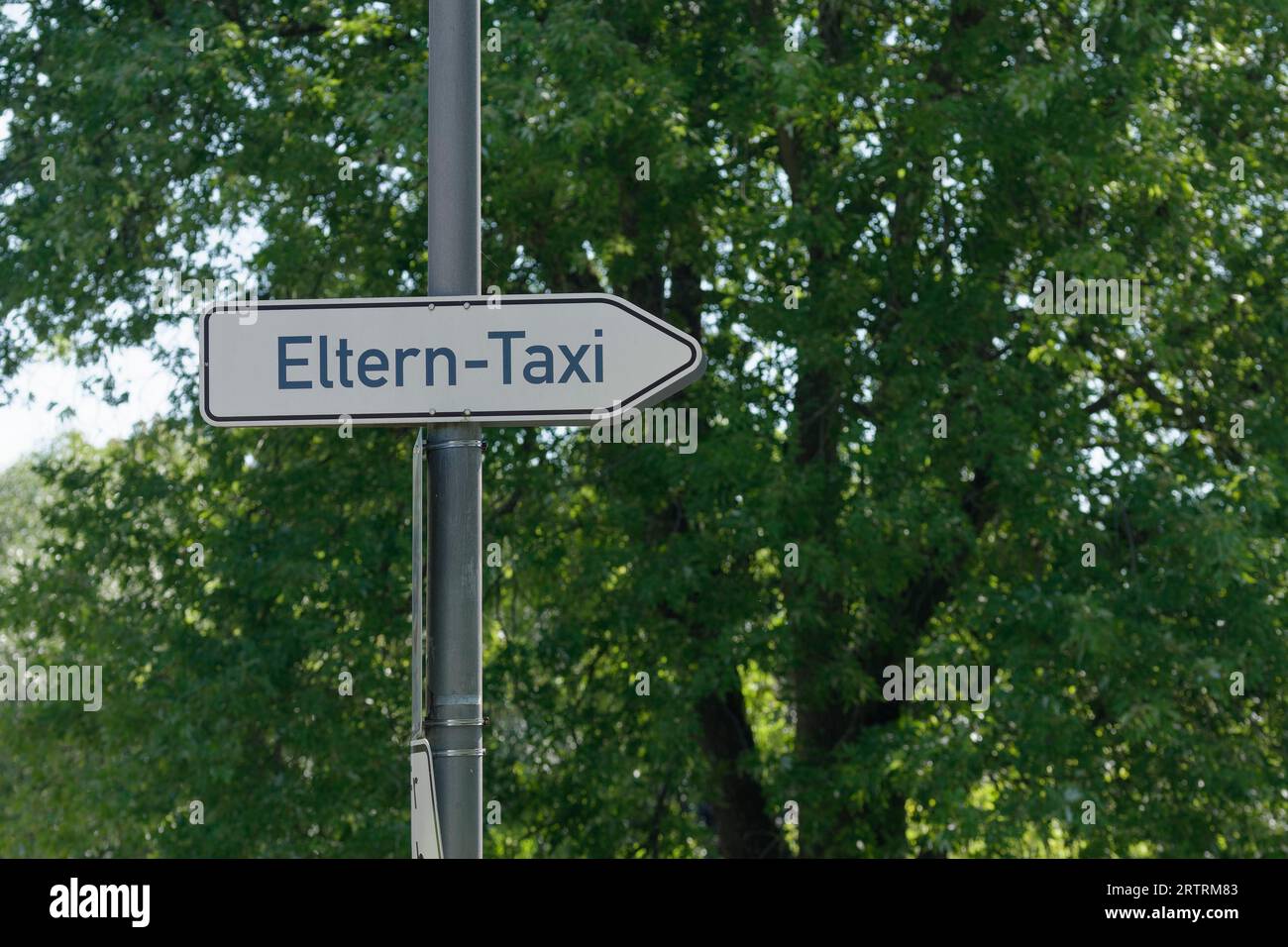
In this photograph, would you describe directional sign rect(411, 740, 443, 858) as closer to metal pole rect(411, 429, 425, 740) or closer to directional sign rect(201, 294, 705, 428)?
metal pole rect(411, 429, 425, 740)

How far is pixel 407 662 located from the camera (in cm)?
916

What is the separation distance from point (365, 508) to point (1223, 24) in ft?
19.7

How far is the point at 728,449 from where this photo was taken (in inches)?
329

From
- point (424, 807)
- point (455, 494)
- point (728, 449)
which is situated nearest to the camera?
point (424, 807)

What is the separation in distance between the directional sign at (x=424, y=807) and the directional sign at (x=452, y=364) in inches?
24.3

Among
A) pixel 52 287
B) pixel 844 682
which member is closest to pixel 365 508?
pixel 52 287

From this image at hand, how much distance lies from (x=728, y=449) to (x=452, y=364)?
221 inches

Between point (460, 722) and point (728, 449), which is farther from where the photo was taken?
point (728, 449)

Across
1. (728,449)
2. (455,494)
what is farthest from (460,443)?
(728,449)

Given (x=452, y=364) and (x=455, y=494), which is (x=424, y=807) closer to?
(x=455, y=494)

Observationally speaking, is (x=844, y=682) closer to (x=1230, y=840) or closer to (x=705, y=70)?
(x=1230, y=840)

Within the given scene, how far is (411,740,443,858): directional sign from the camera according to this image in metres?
2.61

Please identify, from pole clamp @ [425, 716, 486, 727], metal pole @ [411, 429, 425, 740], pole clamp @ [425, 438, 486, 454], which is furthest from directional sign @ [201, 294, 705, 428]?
pole clamp @ [425, 716, 486, 727]

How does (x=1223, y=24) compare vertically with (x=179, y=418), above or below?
above
